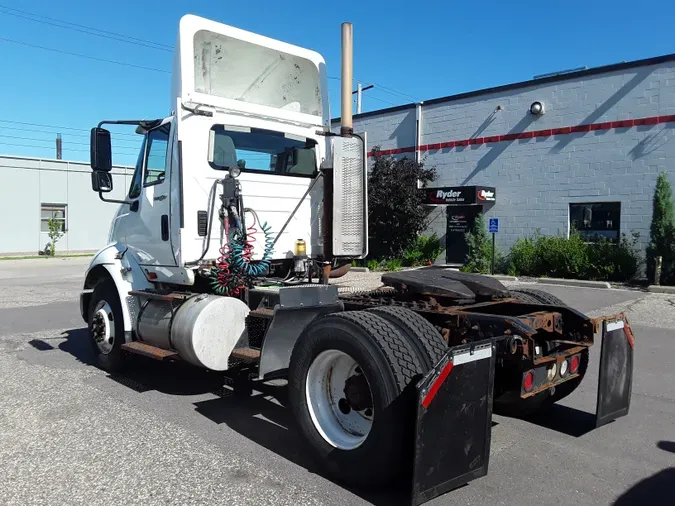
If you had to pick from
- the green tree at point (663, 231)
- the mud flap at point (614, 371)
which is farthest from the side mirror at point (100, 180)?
the green tree at point (663, 231)

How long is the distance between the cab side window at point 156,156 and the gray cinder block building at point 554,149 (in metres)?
14.6

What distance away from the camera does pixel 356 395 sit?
13.0 feet

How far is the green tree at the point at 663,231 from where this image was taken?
15.3m

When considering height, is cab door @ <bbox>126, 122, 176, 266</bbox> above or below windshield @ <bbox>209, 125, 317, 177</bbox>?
below

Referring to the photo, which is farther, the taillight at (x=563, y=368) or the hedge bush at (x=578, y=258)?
the hedge bush at (x=578, y=258)

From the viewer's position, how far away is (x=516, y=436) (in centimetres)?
489

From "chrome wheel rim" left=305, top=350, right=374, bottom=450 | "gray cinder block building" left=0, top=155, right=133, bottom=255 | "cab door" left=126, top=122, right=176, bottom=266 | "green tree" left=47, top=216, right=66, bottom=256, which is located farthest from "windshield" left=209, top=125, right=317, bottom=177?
"green tree" left=47, top=216, right=66, bottom=256

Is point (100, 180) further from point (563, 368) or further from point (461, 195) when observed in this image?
point (461, 195)

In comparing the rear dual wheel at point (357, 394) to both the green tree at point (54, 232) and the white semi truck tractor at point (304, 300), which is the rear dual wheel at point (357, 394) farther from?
the green tree at point (54, 232)

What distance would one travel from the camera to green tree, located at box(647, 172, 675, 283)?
15305mm

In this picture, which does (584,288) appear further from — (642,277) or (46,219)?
(46,219)

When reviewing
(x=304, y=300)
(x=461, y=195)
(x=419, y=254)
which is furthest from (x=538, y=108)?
(x=304, y=300)

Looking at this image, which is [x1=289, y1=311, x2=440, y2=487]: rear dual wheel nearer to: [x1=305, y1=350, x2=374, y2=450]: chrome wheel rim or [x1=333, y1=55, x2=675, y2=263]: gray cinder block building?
[x1=305, y1=350, x2=374, y2=450]: chrome wheel rim

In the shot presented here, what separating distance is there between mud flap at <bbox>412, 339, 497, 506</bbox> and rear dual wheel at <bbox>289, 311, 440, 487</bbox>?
201 millimetres
